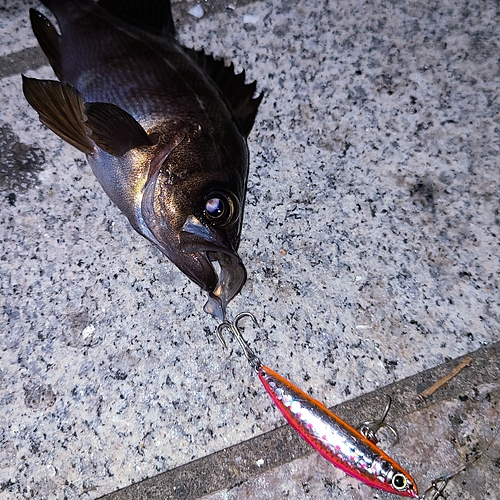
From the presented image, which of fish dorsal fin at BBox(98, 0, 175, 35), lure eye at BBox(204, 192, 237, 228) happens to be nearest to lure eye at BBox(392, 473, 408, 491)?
lure eye at BBox(204, 192, 237, 228)

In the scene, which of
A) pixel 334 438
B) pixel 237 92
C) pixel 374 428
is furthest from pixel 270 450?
pixel 237 92

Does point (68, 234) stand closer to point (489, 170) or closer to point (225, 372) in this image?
point (225, 372)

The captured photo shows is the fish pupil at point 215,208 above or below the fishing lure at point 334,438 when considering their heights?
above

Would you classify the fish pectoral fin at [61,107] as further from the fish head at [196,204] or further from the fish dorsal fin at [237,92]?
the fish dorsal fin at [237,92]

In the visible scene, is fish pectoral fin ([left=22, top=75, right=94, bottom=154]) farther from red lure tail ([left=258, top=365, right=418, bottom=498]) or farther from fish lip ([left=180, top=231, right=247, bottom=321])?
red lure tail ([left=258, top=365, right=418, bottom=498])

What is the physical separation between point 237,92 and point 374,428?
1.10 m

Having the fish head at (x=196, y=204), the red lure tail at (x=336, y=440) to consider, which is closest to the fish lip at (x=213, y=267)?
the fish head at (x=196, y=204)

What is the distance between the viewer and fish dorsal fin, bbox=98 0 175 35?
162 centimetres

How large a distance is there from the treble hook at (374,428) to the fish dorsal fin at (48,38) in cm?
142

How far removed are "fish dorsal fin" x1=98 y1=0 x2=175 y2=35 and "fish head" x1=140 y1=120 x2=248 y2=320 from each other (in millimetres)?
515

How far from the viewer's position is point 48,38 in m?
1.63

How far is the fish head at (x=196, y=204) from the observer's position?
4.18 ft

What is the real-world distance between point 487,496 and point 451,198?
0.91 meters

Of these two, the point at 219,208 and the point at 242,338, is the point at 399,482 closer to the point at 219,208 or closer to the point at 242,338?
the point at 242,338
